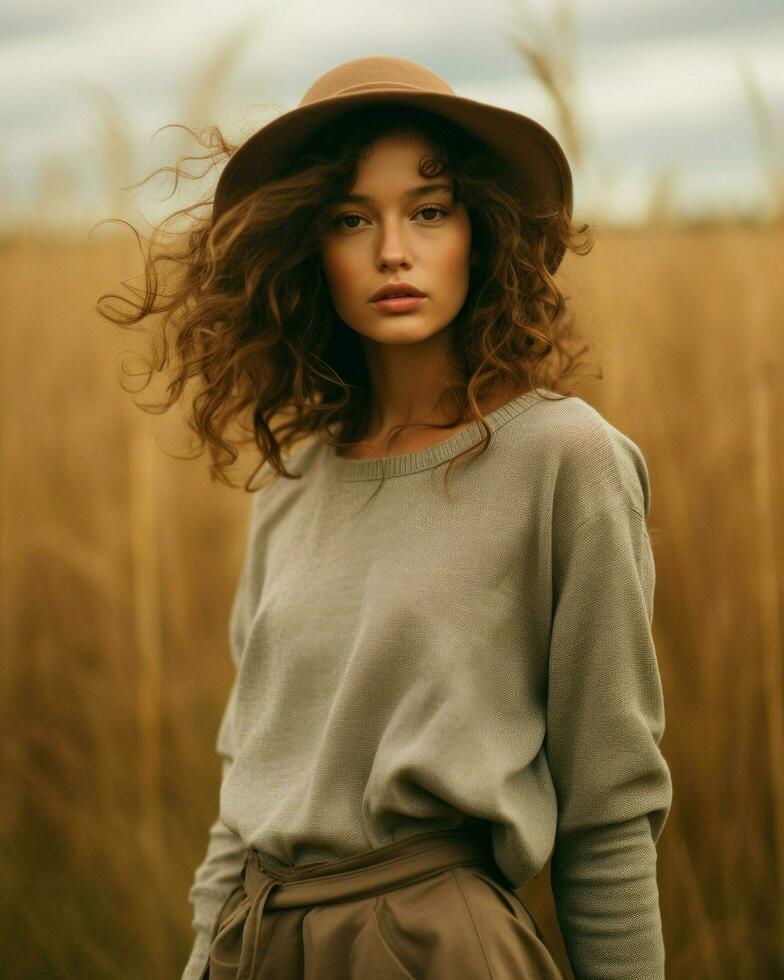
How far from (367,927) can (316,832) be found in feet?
0.39

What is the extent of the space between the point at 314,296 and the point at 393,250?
0.85ft

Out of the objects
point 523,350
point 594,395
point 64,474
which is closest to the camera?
point 523,350

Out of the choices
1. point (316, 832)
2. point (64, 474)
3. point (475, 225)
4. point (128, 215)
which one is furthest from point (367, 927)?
point (64, 474)

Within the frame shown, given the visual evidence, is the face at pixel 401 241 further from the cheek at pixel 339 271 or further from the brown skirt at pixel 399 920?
the brown skirt at pixel 399 920

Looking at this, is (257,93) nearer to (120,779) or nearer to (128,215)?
(128,215)

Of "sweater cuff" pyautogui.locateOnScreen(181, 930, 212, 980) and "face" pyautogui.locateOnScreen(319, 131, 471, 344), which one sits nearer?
"face" pyautogui.locateOnScreen(319, 131, 471, 344)

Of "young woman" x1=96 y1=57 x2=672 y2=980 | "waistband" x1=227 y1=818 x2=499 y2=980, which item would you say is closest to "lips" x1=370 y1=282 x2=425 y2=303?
"young woman" x1=96 y1=57 x2=672 y2=980

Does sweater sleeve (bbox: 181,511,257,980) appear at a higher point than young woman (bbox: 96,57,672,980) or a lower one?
lower

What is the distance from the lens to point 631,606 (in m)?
1.23

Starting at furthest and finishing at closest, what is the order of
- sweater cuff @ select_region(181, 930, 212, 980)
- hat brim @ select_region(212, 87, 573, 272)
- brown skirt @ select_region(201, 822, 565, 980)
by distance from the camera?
sweater cuff @ select_region(181, 930, 212, 980) < hat brim @ select_region(212, 87, 573, 272) < brown skirt @ select_region(201, 822, 565, 980)

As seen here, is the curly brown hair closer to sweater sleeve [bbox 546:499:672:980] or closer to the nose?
the nose

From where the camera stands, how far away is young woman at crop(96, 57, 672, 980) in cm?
122

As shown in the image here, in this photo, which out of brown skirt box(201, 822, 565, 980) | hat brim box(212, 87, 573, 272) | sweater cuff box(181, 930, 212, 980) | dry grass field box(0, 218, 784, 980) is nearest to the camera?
brown skirt box(201, 822, 565, 980)

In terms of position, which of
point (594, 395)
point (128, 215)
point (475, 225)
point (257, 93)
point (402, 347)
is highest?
point (257, 93)
